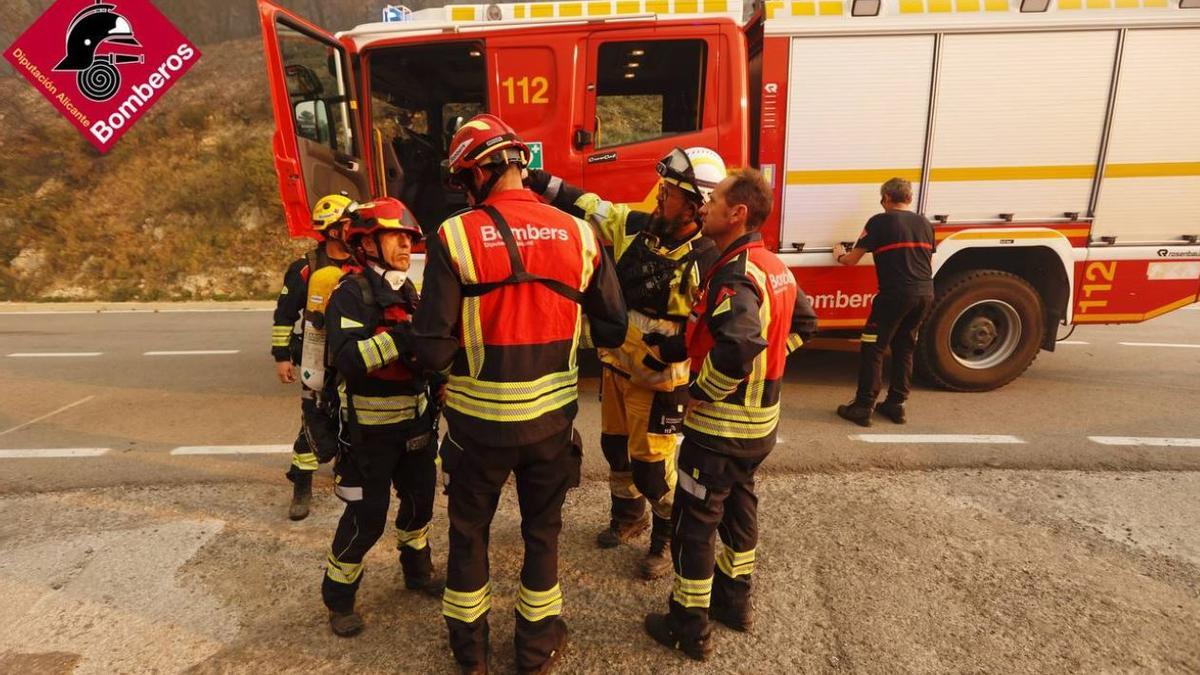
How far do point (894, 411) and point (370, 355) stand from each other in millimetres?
3799

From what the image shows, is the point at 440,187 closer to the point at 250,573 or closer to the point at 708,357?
the point at 250,573

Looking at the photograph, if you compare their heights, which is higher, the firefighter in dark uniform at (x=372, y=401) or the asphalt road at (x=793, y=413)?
the firefighter in dark uniform at (x=372, y=401)

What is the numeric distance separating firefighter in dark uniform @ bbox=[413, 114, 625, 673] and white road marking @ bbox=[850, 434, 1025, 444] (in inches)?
105

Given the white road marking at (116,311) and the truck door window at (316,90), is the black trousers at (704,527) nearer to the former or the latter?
the truck door window at (316,90)

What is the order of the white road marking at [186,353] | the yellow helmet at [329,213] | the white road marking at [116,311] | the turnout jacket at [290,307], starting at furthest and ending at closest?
the white road marking at [116,311] → the white road marking at [186,353] → the turnout jacket at [290,307] → the yellow helmet at [329,213]

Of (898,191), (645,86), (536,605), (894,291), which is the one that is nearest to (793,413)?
(894,291)

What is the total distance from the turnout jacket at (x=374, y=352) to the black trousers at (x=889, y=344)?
131 inches

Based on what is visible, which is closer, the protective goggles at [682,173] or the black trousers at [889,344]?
the protective goggles at [682,173]

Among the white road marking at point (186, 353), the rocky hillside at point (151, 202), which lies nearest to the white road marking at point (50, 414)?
the white road marking at point (186, 353)

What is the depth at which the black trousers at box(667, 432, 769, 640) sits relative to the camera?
2279mm

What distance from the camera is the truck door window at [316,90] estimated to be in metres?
4.16

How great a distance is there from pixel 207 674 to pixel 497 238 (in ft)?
6.23

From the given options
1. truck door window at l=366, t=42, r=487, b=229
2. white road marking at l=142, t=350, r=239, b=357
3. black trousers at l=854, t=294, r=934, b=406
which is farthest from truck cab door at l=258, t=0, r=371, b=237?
black trousers at l=854, t=294, r=934, b=406

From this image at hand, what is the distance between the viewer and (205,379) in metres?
5.82
